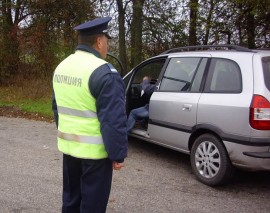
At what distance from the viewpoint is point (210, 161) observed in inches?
198

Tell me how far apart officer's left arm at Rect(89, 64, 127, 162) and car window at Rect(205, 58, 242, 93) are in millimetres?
2285

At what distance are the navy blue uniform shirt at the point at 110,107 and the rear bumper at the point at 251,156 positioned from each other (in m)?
2.15

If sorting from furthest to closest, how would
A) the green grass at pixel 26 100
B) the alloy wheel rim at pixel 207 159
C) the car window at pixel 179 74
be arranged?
the green grass at pixel 26 100 → the car window at pixel 179 74 → the alloy wheel rim at pixel 207 159

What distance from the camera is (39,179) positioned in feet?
17.4

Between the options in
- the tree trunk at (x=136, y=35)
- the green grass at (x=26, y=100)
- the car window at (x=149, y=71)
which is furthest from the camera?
the tree trunk at (x=136, y=35)

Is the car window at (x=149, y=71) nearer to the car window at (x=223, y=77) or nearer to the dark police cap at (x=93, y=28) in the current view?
the car window at (x=223, y=77)

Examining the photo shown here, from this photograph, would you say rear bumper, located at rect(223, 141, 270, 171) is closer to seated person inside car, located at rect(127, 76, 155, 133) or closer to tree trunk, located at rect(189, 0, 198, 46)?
seated person inside car, located at rect(127, 76, 155, 133)

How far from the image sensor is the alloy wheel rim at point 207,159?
4.96 meters

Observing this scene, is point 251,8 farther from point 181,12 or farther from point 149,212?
point 149,212

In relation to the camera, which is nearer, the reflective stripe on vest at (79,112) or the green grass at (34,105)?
the reflective stripe on vest at (79,112)

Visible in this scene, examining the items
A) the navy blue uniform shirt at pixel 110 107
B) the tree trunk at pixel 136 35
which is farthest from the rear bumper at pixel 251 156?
the tree trunk at pixel 136 35

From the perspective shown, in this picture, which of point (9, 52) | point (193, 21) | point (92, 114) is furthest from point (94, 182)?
point (9, 52)

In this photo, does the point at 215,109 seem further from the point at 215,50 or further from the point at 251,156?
the point at 215,50

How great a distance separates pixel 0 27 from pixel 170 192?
1379cm
